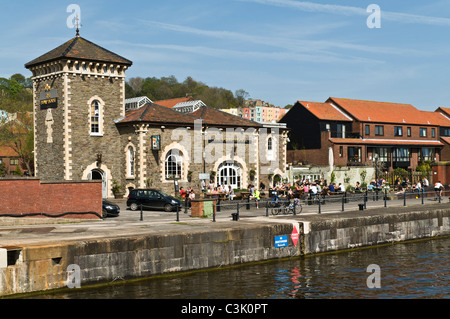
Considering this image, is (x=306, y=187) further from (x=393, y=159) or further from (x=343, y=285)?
(x=393, y=159)

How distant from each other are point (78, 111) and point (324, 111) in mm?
33303

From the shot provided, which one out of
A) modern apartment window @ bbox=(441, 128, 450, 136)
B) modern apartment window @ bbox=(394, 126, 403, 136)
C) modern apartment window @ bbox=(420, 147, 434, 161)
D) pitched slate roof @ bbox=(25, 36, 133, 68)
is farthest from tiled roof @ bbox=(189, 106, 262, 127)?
modern apartment window @ bbox=(441, 128, 450, 136)

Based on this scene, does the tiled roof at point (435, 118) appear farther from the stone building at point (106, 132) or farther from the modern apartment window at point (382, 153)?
Answer: the stone building at point (106, 132)

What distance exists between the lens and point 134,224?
25.3m

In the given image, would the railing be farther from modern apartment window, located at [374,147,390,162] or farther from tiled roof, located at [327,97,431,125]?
tiled roof, located at [327,97,431,125]

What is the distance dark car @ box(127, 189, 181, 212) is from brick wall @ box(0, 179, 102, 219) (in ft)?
20.7

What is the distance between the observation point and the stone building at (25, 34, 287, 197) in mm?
40188

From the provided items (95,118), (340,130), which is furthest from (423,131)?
(95,118)

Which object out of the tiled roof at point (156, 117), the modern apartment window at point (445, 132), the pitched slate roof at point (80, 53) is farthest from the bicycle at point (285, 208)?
the modern apartment window at point (445, 132)

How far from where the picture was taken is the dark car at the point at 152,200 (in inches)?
1342

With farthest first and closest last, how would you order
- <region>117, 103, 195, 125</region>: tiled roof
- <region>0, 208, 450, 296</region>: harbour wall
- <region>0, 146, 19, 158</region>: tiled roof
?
<region>0, 146, 19, 158</region>: tiled roof < <region>117, 103, 195, 125</region>: tiled roof < <region>0, 208, 450, 296</region>: harbour wall

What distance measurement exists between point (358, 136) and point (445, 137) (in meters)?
18.2

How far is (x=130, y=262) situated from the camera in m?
19.7

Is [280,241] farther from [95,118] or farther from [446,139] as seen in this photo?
[446,139]
